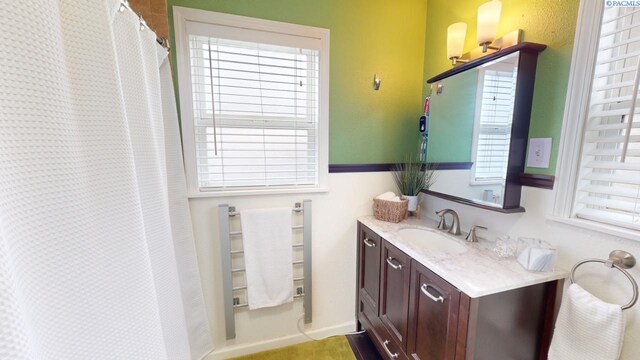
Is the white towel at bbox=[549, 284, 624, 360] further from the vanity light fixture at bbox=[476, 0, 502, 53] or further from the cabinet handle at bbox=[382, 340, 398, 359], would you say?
the vanity light fixture at bbox=[476, 0, 502, 53]

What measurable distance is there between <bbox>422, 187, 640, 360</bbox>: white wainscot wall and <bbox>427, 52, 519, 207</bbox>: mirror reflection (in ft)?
0.43

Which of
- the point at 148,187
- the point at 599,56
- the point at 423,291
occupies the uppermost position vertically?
the point at 599,56

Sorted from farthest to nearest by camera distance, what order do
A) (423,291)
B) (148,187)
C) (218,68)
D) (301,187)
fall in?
(301,187) < (218,68) < (423,291) < (148,187)

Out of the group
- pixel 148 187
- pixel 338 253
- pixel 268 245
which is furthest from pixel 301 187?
pixel 148 187

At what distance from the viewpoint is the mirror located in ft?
3.71

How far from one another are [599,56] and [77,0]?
167 cm

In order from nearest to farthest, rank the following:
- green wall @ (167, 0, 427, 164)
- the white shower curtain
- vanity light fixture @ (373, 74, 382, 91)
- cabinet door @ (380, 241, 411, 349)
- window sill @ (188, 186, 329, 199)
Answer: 1. the white shower curtain
2. cabinet door @ (380, 241, 411, 349)
3. window sill @ (188, 186, 329, 199)
4. green wall @ (167, 0, 427, 164)
5. vanity light fixture @ (373, 74, 382, 91)

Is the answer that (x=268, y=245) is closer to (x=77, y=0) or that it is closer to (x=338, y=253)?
(x=338, y=253)

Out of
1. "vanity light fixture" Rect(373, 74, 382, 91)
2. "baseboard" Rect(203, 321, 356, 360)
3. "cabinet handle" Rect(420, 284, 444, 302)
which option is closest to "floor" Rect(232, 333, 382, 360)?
"baseboard" Rect(203, 321, 356, 360)

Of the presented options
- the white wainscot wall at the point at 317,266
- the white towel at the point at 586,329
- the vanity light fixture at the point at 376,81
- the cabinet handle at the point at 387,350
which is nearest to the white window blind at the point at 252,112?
the white wainscot wall at the point at 317,266

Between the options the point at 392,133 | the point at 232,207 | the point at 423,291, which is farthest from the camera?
the point at 392,133

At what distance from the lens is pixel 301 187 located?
167 cm

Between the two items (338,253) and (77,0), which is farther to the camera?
(338,253)

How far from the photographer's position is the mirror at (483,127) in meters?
1.13
